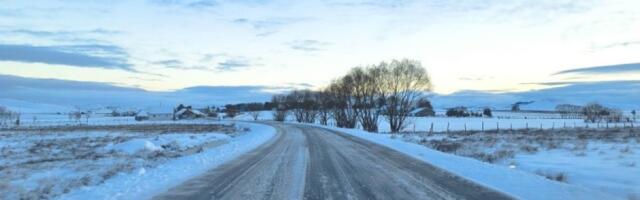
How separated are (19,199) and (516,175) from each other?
10432mm

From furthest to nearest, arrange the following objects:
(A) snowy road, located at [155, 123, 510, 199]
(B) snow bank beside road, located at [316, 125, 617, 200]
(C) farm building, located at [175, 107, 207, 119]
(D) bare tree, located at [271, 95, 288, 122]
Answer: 1. (C) farm building, located at [175, 107, 207, 119]
2. (D) bare tree, located at [271, 95, 288, 122]
3. (A) snowy road, located at [155, 123, 510, 199]
4. (B) snow bank beside road, located at [316, 125, 617, 200]

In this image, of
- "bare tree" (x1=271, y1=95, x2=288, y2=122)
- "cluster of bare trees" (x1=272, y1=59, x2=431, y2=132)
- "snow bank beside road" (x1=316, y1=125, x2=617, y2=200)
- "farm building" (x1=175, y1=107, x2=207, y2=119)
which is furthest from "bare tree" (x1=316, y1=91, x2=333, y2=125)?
"farm building" (x1=175, y1=107, x2=207, y2=119)

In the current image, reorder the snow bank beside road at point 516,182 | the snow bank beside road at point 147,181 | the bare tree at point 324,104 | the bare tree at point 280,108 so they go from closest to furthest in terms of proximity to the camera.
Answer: the snow bank beside road at point 516,182, the snow bank beside road at point 147,181, the bare tree at point 324,104, the bare tree at point 280,108

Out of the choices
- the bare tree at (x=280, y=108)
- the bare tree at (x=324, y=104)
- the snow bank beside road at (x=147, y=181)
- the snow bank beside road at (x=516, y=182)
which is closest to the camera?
the snow bank beside road at (x=516, y=182)

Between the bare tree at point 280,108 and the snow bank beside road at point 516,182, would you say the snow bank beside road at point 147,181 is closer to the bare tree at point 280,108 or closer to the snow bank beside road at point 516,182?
the snow bank beside road at point 516,182

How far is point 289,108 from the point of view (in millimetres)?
138125

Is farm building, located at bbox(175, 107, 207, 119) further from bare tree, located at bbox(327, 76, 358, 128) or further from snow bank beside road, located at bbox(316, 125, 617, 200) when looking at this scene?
snow bank beside road, located at bbox(316, 125, 617, 200)

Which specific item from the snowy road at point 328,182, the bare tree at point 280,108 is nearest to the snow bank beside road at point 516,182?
the snowy road at point 328,182

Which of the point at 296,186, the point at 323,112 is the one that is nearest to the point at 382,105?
the point at 323,112

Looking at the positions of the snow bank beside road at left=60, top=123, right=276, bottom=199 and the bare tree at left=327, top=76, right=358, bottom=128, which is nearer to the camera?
the snow bank beside road at left=60, top=123, right=276, bottom=199

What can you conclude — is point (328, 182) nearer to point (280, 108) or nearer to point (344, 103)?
point (344, 103)

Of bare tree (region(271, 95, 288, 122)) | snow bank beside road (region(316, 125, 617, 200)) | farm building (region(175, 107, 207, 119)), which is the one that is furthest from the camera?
farm building (region(175, 107, 207, 119))

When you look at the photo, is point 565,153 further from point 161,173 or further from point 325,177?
point 161,173

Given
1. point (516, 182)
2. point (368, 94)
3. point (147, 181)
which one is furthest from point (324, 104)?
point (516, 182)
